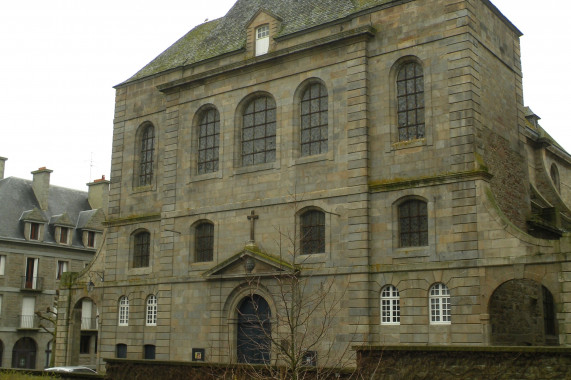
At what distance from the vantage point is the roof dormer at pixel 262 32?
95.6ft

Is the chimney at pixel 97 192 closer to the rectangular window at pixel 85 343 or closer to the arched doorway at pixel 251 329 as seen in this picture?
the rectangular window at pixel 85 343

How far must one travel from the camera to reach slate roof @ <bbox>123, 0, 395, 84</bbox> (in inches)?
1100

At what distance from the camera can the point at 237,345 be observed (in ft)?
89.2

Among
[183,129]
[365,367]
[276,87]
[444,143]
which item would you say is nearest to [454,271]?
[444,143]

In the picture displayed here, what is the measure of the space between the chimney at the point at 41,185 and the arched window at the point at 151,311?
21213mm

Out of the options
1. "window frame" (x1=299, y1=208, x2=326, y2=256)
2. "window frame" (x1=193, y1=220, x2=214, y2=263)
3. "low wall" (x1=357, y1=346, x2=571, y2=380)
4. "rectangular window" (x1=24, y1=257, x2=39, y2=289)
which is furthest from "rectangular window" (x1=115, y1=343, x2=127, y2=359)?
"rectangular window" (x1=24, y1=257, x2=39, y2=289)

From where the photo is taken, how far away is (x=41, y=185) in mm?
48969

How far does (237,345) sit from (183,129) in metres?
9.97

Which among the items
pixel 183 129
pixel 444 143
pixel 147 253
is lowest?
pixel 147 253

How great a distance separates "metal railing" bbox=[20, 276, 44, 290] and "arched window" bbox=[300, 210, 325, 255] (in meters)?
26.3

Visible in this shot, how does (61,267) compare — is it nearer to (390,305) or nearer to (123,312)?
(123,312)

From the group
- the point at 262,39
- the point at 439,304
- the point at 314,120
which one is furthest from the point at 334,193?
the point at 262,39

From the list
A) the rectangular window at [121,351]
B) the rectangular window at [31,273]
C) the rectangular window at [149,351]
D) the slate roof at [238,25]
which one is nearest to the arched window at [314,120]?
the slate roof at [238,25]

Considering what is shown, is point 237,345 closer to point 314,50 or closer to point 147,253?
point 147,253
